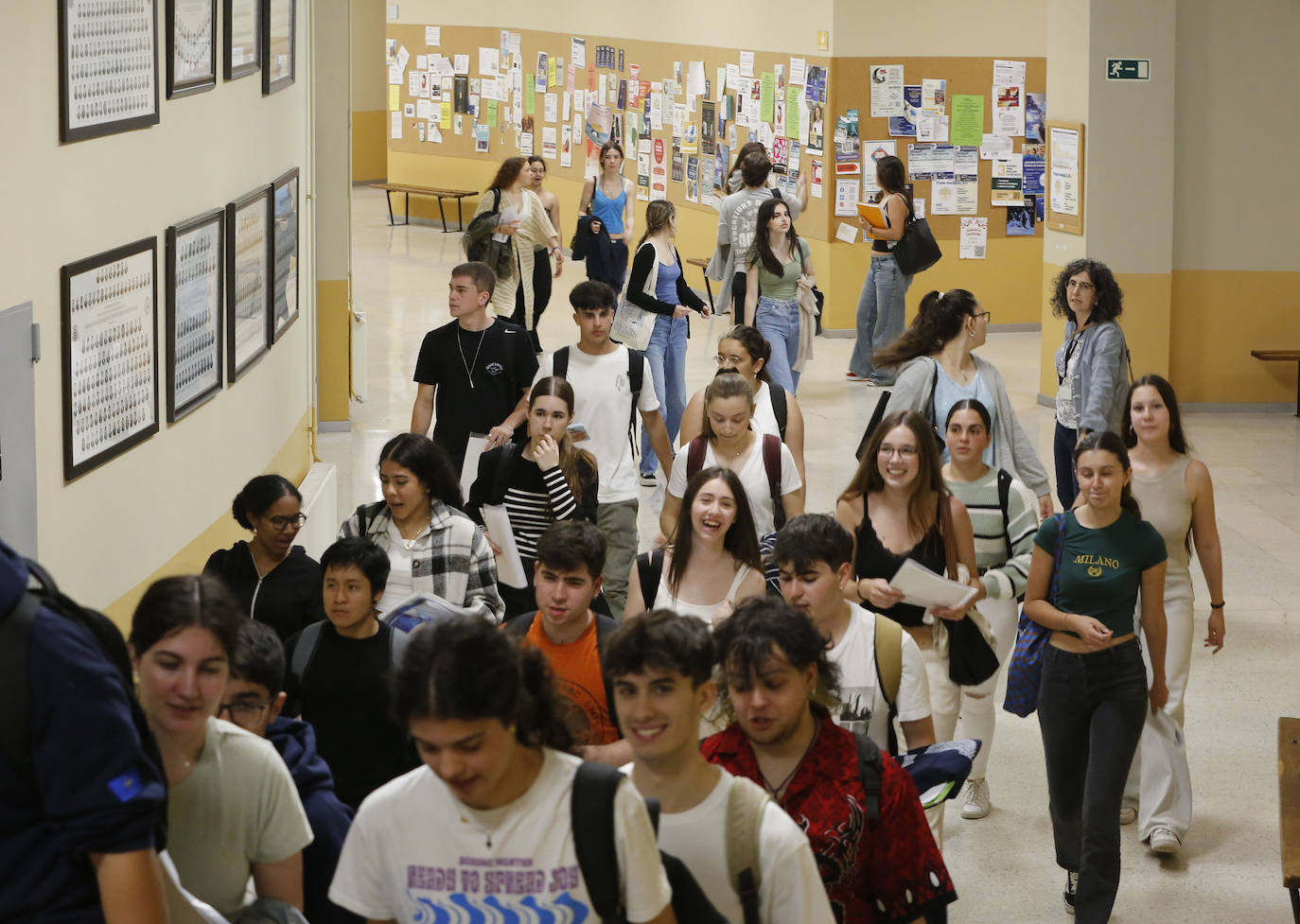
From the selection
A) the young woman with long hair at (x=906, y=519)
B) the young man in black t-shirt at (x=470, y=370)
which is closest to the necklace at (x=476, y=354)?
the young man in black t-shirt at (x=470, y=370)

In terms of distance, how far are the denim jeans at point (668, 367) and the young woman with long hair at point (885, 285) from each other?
365 cm

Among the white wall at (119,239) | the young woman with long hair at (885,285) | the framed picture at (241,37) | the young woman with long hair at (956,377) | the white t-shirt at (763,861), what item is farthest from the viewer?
the young woman with long hair at (885,285)

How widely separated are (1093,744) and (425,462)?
7.63 feet

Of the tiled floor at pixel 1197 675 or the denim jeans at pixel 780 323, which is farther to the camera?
the denim jeans at pixel 780 323

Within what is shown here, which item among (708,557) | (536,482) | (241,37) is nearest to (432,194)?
(241,37)

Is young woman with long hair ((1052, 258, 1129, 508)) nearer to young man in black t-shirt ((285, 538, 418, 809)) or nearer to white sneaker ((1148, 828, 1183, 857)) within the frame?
white sneaker ((1148, 828, 1183, 857))

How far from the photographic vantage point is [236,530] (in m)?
7.59

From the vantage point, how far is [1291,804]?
4.60 m

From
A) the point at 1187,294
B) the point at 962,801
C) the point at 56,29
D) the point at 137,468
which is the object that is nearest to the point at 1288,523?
the point at 1187,294

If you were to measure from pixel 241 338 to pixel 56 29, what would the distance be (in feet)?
9.47

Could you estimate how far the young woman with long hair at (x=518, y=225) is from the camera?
1264 centimetres

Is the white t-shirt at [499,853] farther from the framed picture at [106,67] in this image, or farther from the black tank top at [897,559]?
the framed picture at [106,67]

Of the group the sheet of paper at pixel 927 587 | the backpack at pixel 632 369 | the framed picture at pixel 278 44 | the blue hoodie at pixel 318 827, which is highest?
the framed picture at pixel 278 44

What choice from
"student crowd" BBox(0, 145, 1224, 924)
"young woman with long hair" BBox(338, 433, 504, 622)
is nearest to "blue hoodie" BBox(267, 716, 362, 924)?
"student crowd" BBox(0, 145, 1224, 924)
